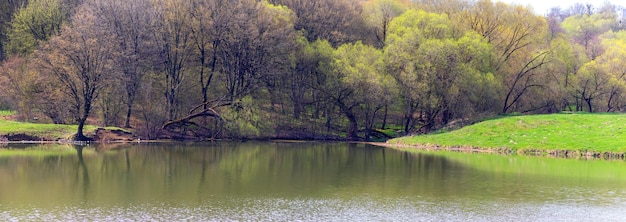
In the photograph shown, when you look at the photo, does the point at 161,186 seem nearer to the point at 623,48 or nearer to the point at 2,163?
the point at 2,163

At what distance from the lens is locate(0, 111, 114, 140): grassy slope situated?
183 ft

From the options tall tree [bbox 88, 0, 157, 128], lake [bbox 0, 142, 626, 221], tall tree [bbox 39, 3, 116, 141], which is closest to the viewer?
lake [bbox 0, 142, 626, 221]

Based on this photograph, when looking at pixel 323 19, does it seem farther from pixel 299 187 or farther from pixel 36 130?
pixel 299 187

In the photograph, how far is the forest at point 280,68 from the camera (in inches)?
2406

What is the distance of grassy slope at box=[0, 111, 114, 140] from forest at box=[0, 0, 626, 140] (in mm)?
1808

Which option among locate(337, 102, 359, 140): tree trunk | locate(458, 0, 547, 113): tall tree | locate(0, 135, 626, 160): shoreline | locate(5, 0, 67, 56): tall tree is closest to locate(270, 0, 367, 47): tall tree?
locate(337, 102, 359, 140): tree trunk

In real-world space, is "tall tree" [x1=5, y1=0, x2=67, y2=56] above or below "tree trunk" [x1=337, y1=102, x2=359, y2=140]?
above

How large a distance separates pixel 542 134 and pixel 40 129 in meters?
46.6

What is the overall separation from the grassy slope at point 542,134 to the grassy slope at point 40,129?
105ft

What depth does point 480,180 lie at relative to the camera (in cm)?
3309

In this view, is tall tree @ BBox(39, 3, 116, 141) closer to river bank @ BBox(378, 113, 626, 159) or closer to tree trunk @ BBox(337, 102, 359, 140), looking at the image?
tree trunk @ BBox(337, 102, 359, 140)

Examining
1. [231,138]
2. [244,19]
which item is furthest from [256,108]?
[244,19]

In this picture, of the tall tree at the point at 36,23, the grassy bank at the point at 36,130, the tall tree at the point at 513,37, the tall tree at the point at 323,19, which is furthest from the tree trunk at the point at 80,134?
the tall tree at the point at 513,37

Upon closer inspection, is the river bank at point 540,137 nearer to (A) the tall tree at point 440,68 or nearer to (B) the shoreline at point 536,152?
(B) the shoreline at point 536,152
